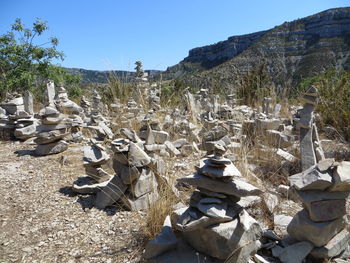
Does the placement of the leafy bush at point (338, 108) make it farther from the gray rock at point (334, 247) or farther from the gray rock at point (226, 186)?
the gray rock at point (226, 186)

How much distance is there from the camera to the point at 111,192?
281 cm

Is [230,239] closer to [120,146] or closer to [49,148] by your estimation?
[120,146]

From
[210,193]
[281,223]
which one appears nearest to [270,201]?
[281,223]

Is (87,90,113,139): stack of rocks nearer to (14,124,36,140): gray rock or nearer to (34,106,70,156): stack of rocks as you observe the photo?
(34,106,70,156): stack of rocks

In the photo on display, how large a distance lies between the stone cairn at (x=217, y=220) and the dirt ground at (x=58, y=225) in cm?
51

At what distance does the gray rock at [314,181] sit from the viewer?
1.94 meters

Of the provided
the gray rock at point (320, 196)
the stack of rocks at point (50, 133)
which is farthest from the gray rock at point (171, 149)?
the gray rock at point (320, 196)

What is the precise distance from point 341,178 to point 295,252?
2.16ft

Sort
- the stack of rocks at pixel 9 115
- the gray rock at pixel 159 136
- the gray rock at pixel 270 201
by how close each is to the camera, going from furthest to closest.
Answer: the stack of rocks at pixel 9 115 < the gray rock at pixel 159 136 < the gray rock at pixel 270 201

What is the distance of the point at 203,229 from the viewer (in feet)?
6.14

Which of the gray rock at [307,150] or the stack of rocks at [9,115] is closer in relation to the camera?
the gray rock at [307,150]

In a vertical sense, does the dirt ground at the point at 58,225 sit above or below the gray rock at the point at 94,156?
below

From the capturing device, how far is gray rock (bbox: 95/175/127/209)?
9.12ft

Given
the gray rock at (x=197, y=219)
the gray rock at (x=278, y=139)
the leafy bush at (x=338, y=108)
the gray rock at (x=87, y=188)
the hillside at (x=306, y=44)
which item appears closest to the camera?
the gray rock at (x=197, y=219)
